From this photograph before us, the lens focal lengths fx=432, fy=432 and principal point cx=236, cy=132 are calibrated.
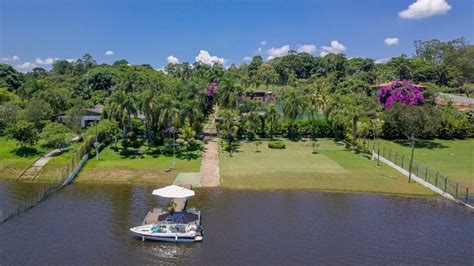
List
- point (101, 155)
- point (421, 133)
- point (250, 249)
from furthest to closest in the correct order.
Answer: point (421, 133)
point (101, 155)
point (250, 249)

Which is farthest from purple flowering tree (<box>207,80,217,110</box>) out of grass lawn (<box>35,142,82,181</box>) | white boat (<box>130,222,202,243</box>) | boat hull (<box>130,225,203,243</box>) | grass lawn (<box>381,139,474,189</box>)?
boat hull (<box>130,225,203,243</box>)

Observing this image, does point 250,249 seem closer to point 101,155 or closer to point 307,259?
point 307,259

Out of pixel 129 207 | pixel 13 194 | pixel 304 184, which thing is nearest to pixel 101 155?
pixel 13 194

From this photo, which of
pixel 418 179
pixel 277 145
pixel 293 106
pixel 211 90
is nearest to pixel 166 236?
pixel 418 179

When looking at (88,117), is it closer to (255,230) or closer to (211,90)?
(211,90)

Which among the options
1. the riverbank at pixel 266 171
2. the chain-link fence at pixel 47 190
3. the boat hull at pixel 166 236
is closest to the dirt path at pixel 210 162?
the riverbank at pixel 266 171
